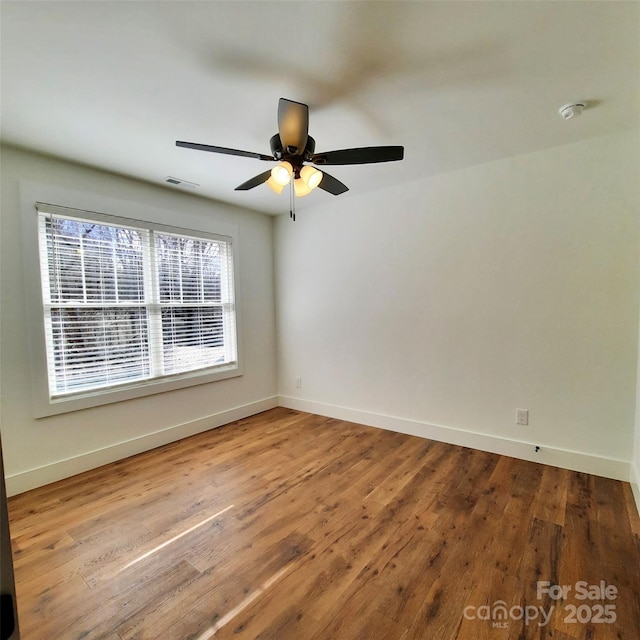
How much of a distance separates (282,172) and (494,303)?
6.81ft

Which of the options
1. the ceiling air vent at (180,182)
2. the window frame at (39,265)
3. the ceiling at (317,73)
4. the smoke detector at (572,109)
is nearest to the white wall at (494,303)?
the ceiling at (317,73)

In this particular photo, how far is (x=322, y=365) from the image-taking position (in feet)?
13.0

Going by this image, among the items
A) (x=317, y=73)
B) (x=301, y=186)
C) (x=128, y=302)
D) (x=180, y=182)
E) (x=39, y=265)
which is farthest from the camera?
(x=180, y=182)

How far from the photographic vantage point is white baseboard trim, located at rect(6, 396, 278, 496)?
2.41m

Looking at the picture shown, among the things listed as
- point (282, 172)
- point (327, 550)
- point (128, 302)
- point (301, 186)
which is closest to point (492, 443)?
point (327, 550)

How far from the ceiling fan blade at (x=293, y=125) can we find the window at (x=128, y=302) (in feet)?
6.31

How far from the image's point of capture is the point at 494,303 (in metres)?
2.82

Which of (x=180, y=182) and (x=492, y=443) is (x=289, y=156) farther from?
(x=492, y=443)

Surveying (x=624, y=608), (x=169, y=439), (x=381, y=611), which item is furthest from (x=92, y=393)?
(x=624, y=608)

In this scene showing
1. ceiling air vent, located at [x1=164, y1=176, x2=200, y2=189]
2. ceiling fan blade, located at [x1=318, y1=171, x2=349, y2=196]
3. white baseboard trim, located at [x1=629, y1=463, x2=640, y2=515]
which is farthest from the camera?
ceiling air vent, located at [x1=164, y1=176, x2=200, y2=189]

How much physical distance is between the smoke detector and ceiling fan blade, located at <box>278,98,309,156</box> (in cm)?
160

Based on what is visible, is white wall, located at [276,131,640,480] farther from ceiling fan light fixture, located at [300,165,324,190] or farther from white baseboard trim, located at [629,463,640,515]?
ceiling fan light fixture, located at [300,165,324,190]

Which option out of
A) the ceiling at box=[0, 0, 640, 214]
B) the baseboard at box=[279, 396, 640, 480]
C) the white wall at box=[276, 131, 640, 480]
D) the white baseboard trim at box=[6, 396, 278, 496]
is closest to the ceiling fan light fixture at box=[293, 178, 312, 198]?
A: the ceiling at box=[0, 0, 640, 214]

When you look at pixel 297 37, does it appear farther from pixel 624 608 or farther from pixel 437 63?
pixel 624 608
